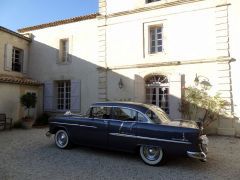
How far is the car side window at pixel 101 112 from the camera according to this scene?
6.12m

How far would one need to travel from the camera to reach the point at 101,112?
20.5ft

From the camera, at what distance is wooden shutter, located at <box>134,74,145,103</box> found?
11.0 m

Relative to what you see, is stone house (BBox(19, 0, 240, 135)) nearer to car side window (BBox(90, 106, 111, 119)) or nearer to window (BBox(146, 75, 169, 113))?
window (BBox(146, 75, 169, 113))

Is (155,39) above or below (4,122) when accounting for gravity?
above

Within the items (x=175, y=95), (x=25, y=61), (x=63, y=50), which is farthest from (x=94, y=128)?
(x=25, y=61)

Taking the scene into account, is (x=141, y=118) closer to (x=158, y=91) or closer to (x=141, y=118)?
(x=141, y=118)

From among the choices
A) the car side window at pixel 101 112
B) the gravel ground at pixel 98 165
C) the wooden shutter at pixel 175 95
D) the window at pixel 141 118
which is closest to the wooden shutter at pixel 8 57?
the gravel ground at pixel 98 165

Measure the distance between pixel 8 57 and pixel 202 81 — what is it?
1002 centimetres

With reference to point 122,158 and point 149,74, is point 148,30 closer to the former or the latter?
point 149,74

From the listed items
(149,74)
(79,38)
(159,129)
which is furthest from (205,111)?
(79,38)

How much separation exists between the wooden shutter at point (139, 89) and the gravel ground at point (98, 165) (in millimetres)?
4582

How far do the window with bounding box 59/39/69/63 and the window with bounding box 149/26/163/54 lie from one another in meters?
4.94

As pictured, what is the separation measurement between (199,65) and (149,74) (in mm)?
2246

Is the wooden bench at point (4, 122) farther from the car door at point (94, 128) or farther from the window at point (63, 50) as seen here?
the car door at point (94, 128)
